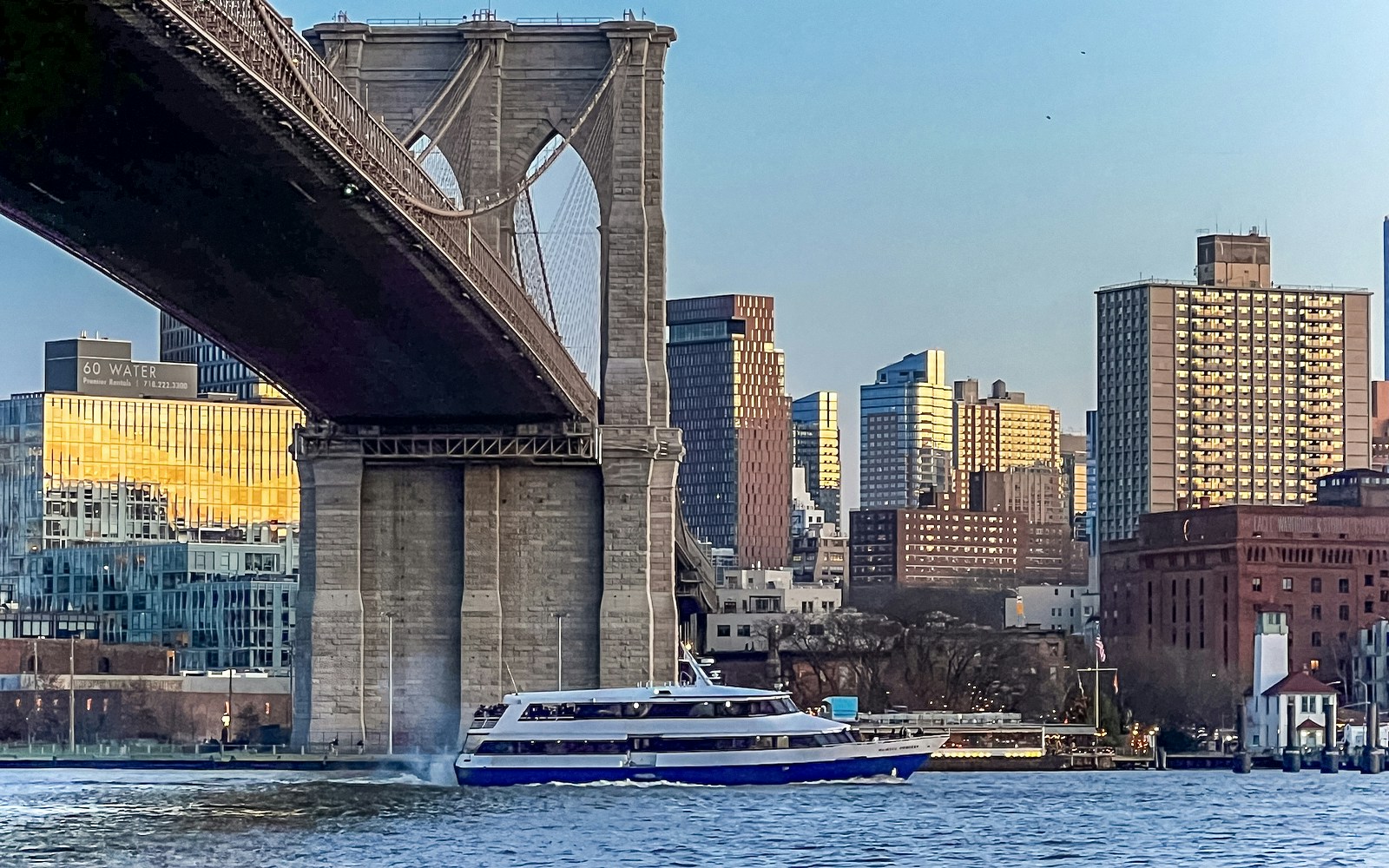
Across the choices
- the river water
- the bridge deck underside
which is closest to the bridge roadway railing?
the bridge deck underside

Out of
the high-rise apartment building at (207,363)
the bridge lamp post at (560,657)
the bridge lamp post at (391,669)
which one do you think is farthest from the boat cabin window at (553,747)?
the high-rise apartment building at (207,363)

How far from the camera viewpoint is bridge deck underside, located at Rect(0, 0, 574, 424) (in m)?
44.5

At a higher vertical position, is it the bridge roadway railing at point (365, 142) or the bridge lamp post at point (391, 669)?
the bridge roadway railing at point (365, 142)

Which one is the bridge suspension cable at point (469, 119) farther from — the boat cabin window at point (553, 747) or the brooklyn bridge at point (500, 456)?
the boat cabin window at point (553, 747)

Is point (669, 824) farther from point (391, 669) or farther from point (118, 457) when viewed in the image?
point (118, 457)

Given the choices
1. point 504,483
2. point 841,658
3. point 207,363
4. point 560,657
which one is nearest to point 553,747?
point 560,657

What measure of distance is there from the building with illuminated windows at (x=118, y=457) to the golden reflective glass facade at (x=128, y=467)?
4cm

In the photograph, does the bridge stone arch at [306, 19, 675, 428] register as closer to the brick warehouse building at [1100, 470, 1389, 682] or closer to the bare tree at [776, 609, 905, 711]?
the bare tree at [776, 609, 905, 711]

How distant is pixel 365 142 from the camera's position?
55.5 meters

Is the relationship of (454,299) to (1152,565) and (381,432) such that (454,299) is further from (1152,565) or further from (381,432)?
(1152,565)

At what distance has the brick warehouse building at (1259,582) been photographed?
131250mm

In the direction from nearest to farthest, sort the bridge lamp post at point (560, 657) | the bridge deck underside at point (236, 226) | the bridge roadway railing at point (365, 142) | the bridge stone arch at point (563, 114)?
the bridge deck underside at point (236, 226) < the bridge roadway railing at point (365, 142) < the bridge stone arch at point (563, 114) < the bridge lamp post at point (560, 657)

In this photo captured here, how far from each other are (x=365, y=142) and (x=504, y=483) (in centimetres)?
2111

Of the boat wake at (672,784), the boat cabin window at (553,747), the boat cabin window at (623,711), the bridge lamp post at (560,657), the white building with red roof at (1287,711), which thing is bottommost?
the white building with red roof at (1287,711)
